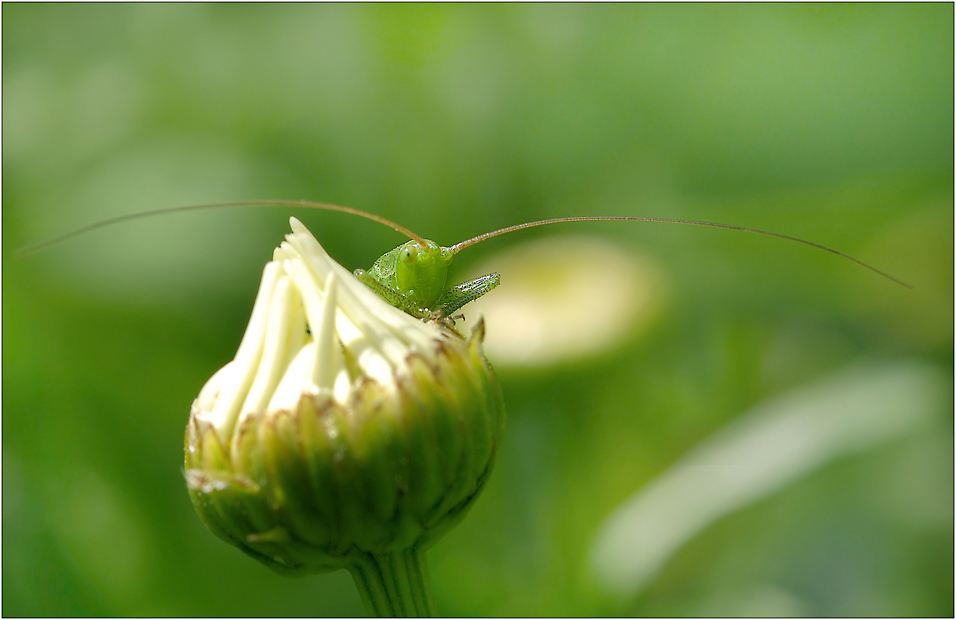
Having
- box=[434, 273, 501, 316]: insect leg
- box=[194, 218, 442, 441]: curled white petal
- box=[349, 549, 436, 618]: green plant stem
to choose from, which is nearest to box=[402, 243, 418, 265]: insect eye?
box=[434, 273, 501, 316]: insect leg

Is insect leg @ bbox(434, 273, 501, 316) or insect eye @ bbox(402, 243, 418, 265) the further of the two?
insect leg @ bbox(434, 273, 501, 316)

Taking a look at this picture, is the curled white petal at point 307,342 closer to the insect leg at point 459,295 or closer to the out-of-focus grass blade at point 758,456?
the insect leg at point 459,295

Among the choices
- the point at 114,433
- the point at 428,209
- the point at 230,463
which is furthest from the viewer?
the point at 428,209

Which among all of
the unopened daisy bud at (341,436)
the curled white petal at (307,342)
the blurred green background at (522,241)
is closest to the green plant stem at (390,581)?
the unopened daisy bud at (341,436)

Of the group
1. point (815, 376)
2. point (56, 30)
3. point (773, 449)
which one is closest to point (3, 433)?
point (56, 30)

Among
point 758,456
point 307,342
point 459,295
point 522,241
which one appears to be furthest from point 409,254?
point 522,241

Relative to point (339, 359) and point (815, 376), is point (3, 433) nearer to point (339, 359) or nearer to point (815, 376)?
point (339, 359)

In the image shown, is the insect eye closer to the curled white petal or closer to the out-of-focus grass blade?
the curled white petal
